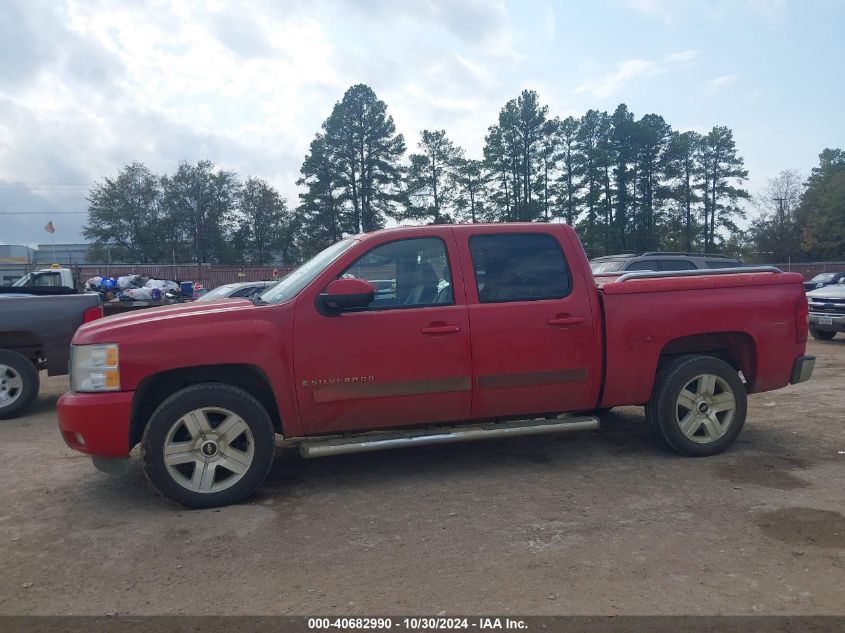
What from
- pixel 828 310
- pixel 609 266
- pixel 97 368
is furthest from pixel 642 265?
pixel 97 368

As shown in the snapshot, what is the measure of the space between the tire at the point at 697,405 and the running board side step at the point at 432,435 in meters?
0.64

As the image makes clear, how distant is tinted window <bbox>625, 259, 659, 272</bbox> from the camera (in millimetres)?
14305

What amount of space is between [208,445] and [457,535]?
1.76 m

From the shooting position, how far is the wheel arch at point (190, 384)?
4.71 m

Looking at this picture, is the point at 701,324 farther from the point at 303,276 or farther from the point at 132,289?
the point at 132,289

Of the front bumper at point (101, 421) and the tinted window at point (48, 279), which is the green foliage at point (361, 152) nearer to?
the tinted window at point (48, 279)

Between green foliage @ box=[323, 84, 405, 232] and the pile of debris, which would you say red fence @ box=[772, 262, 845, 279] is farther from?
the pile of debris

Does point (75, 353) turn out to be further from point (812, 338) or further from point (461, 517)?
point (812, 338)

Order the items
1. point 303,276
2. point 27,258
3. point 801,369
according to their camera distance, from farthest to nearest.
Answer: point 27,258 < point 801,369 < point 303,276

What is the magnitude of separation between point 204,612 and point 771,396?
7.09 metres

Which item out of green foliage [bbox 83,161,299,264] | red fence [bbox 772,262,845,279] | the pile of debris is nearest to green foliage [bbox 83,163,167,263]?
green foliage [bbox 83,161,299,264]

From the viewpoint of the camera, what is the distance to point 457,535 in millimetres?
4047

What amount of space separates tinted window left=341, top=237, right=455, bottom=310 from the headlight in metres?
1.64
